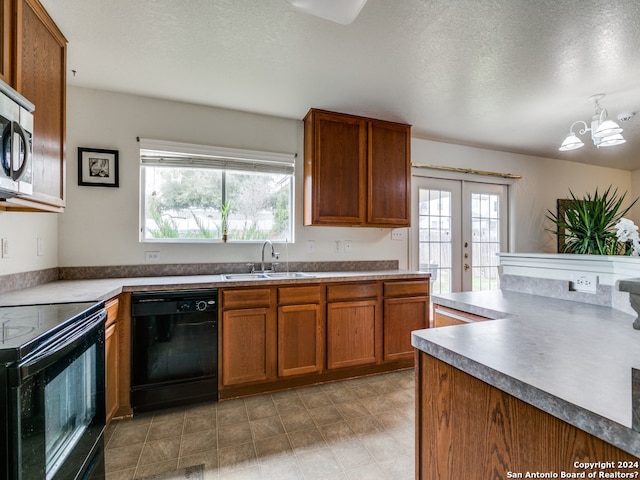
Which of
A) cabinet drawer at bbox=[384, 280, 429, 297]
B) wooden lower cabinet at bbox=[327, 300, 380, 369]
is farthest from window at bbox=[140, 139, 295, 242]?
cabinet drawer at bbox=[384, 280, 429, 297]

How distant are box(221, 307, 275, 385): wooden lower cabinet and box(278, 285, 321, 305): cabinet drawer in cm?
17

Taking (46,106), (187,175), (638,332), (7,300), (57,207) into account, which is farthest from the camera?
(187,175)

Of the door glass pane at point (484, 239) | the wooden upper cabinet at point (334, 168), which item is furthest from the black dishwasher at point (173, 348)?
Answer: the door glass pane at point (484, 239)

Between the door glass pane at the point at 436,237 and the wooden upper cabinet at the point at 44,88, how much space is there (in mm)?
3449

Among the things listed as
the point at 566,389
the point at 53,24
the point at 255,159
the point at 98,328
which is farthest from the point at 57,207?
the point at 566,389

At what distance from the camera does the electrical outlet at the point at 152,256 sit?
2670mm

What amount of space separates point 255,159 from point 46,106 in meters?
1.58

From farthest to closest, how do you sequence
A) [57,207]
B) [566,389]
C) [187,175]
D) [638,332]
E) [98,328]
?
[187,175] → [57,207] → [98,328] → [638,332] → [566,389]

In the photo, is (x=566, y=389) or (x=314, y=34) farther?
(x=314, y=34)

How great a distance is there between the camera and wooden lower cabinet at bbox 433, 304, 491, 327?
62.4 inches

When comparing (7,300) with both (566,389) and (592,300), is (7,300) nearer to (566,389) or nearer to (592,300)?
(566,389)

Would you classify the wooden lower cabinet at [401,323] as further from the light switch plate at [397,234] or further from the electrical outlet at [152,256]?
the electrical outlet at [152,256]

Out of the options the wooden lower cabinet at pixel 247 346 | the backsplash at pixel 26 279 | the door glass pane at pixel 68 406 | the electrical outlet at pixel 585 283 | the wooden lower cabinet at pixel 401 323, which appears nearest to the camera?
the door glass pane at pixel 68 406

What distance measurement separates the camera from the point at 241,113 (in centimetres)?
298
